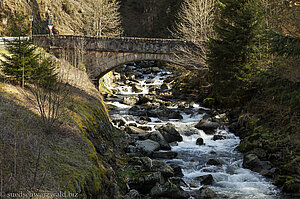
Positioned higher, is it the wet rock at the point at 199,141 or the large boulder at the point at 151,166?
the large boulder at the point at 151,166

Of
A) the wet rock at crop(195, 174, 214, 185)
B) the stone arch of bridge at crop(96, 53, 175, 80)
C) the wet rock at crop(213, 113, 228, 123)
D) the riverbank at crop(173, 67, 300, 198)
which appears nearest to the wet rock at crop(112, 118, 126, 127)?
the wet rock at crop(213, 113, 228, 123)

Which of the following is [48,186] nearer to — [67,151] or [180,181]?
[67,151]

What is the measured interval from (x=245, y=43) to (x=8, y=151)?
14795mm

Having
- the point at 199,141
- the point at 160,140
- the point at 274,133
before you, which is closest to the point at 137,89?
the point at 199,141

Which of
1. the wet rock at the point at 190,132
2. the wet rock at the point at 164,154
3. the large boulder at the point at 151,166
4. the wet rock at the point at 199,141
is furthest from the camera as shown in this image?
the wet rock at the point at 190,132

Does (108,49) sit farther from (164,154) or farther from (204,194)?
(204,194)

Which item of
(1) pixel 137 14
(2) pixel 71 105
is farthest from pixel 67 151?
(1) pixel 137 14

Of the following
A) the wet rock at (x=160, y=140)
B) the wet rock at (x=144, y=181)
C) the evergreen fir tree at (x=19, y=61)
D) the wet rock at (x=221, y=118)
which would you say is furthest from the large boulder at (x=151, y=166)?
the wet rock at (x=221, y=118)

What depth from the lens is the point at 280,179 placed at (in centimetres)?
923

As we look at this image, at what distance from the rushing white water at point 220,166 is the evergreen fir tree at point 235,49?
280cm

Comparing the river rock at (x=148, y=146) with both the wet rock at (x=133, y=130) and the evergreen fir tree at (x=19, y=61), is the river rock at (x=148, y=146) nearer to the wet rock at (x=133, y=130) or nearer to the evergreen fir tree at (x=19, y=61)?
the wet rock at (x=133, y=130)

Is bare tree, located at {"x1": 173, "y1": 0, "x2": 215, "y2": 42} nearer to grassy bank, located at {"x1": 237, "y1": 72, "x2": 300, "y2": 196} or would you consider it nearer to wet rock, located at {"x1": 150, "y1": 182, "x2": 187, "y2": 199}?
grassy bank, located at {"x1": 237, "y1": 72, "x2": 300, "y2": 196}

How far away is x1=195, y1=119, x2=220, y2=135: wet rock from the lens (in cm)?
1523

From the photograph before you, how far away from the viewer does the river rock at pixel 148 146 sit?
1147 centimetres
